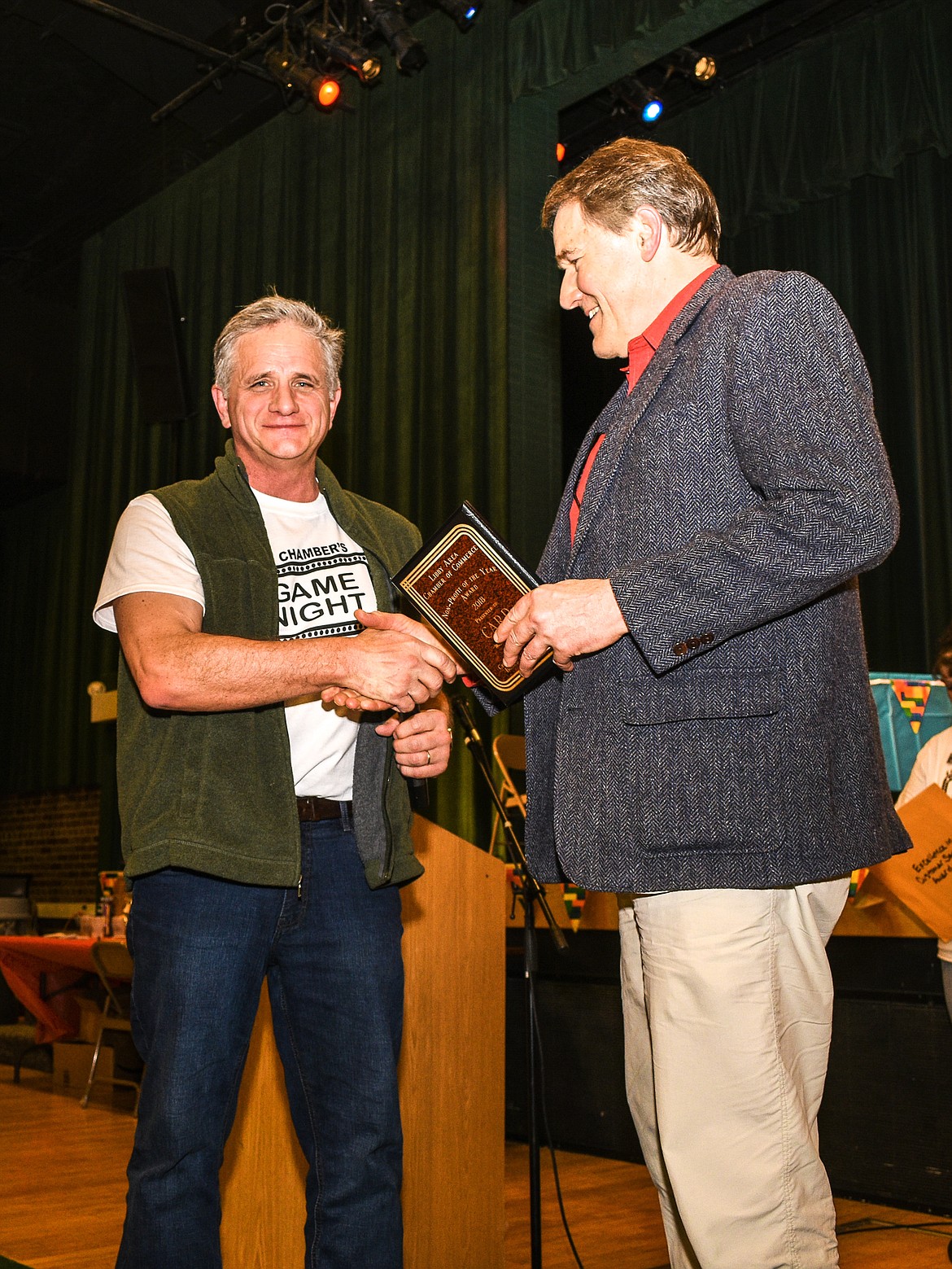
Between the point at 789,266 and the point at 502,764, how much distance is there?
3.84m

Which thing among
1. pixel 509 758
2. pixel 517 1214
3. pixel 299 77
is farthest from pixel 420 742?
pixel 299 77

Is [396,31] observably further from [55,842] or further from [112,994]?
[55,842]

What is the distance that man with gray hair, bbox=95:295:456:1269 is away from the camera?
5.37 ft

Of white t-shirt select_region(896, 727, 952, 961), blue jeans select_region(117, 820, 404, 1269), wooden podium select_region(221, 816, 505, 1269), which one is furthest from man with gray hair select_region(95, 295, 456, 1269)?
white t-shirt select_region(896, 727, 952, 961)

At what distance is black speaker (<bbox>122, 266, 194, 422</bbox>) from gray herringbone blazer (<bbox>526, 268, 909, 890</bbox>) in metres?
4.89

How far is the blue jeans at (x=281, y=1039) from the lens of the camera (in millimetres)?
1603

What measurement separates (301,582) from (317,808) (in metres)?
Result: 0.37

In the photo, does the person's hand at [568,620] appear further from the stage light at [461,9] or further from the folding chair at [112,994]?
the stage light at [461,9]

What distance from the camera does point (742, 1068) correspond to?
1255 mm

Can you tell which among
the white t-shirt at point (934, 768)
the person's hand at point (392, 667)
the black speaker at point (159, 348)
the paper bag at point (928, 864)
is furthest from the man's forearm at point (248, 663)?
the black speaker at point (159, 348)

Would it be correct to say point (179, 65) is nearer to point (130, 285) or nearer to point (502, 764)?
point (130, 285)

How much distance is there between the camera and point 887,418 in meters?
6.92

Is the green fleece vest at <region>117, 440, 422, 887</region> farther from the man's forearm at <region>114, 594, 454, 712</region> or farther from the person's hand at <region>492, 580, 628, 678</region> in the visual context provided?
the person's hand at <region>492, 580, 628, 678</region>

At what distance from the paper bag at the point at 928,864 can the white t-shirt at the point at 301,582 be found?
136cm
